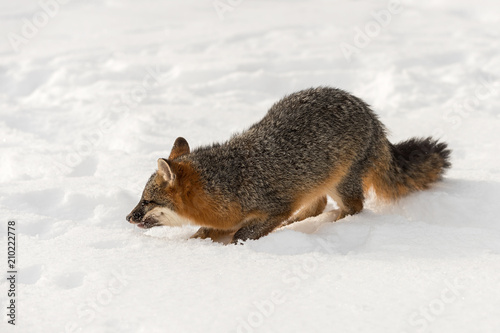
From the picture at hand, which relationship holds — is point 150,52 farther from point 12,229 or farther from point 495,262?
point 495,262

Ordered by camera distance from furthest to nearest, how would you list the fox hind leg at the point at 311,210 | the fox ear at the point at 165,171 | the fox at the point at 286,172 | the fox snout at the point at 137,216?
the fox hind leg at the point at 311,210 < the fox at the point at 286,172 < the fox snout at the point at 137,216 < the fox ear at the point at 165,171

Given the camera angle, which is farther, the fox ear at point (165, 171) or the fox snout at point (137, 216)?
the fox snout at point (137, 216)

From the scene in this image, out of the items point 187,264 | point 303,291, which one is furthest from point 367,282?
point 187,264

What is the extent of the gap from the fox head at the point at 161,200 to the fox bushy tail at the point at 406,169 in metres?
2.32

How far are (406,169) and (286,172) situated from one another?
5.46 ft

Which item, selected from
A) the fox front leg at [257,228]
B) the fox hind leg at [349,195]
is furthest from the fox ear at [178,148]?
the fox hind leg at [349,195]

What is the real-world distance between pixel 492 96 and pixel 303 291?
7.64 m

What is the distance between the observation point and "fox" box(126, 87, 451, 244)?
19.2 feet

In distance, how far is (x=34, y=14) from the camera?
15883 mm

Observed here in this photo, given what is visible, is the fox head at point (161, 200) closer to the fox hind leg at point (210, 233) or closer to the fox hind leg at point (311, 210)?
the fox hind leg at point (210, 233)

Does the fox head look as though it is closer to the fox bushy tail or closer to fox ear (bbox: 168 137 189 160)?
fox ear (bbox: 168 137 189 160)

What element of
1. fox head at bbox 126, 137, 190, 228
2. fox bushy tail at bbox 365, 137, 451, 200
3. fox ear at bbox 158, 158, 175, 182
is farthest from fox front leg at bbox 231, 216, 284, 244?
fox bushy tail at bbox 365, 137, 451, 200

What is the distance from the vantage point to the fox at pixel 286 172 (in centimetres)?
584

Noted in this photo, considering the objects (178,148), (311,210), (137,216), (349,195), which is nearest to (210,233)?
(137,216)
